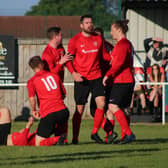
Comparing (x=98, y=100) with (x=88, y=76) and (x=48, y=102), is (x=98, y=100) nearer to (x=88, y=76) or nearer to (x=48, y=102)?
(x=88, y=76)

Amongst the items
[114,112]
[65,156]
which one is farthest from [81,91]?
[65,156]

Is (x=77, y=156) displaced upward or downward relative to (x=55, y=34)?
downward

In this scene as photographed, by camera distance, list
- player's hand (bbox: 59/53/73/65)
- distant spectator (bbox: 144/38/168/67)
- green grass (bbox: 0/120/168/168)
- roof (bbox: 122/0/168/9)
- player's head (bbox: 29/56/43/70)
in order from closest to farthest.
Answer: green grass (bbox: 0/120/168/168)
player's head (bbox: 29/56/43/70)
player's hand (bbox: 59/53/73/65)
distant spectator (bbox: 144/38/168/67)
roof (bbox: 122/0/168/9)

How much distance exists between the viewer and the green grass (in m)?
9.07

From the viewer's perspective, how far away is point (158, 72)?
20.0m

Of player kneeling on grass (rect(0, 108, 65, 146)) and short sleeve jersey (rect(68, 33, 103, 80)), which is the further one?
short sleeve jersey (rect(68, 33, 103, 80))

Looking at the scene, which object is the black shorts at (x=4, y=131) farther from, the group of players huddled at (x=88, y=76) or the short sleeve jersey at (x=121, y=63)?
the short sleeve jersey at (x=121, y=63)

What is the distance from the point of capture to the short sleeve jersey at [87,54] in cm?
1214

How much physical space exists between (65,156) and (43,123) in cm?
163

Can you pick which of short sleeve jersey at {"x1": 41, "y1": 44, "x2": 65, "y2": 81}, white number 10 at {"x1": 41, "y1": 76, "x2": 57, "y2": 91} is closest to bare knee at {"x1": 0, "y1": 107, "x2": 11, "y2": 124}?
white number 10 at {"x1": 41, "y1": 76, "x2": 57, "y2": 91}

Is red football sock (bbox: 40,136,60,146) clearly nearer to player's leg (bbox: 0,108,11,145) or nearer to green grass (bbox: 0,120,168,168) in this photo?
green grass (bbox: 0,120,168,168)

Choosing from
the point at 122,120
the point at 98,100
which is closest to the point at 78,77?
the point at 98,100

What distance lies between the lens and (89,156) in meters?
9.94

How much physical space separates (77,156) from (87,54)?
2626mm
